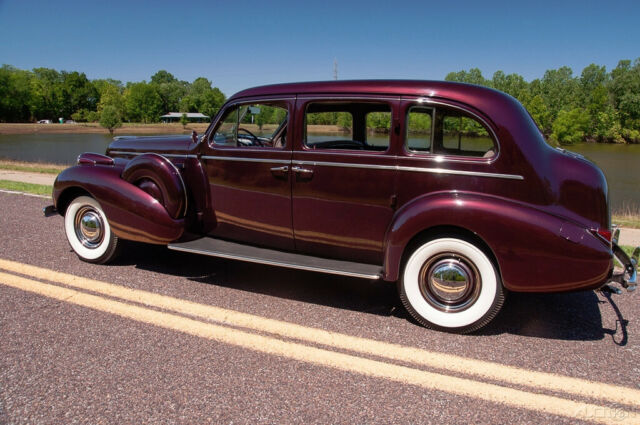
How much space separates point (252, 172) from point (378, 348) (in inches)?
75.8

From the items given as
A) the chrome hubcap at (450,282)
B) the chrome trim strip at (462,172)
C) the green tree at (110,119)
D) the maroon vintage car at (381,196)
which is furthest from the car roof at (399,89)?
the green tree at (110,119)

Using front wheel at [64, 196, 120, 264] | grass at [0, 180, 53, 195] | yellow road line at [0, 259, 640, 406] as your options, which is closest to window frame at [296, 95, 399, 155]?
yellow road line at [0, 259, 640, 406]

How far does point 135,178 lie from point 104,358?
207 centimetres

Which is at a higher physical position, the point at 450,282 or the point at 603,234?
the point at 603,234

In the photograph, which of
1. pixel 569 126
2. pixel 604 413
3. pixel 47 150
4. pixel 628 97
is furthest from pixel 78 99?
pixel 604 413

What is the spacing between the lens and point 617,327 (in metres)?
3.27

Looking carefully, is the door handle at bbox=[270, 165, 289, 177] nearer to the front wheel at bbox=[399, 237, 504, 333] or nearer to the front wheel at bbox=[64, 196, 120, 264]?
the front wheel at bbox=[399, 237, 504, 333]

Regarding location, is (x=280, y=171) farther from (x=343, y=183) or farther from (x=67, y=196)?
(x=67, y=196)

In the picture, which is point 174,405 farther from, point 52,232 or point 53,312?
point 52,232

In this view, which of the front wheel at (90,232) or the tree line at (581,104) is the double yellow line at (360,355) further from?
the tree line at (581,104)

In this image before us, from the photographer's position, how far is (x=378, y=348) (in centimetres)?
290

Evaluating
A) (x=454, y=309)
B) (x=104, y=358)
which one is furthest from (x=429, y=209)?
(x=104, y=358)

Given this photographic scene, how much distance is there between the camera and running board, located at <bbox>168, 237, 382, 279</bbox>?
342cm

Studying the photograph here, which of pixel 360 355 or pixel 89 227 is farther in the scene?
pixel 89 227
